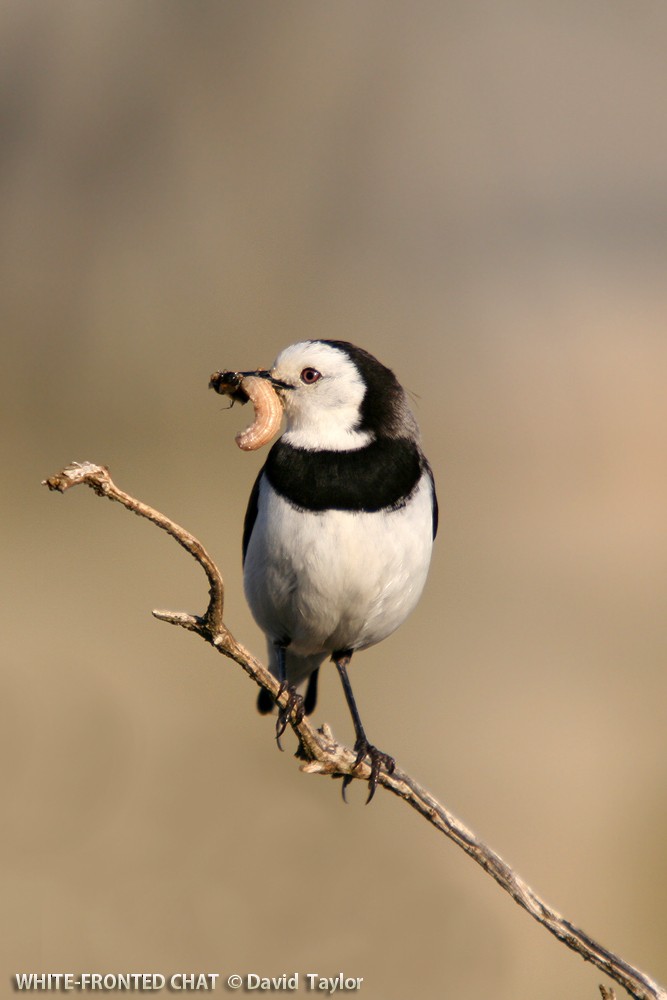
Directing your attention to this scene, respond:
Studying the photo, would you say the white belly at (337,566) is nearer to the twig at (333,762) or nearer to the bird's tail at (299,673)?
the bird's tail at (299,673)

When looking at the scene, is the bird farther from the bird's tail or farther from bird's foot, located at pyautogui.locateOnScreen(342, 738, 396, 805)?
the bird's tail

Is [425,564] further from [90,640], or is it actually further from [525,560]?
[525,560]

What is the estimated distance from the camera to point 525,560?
54.0 ft

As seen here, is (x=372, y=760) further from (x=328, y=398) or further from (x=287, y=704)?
(x=328, y=398)

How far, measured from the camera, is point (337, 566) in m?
4.96

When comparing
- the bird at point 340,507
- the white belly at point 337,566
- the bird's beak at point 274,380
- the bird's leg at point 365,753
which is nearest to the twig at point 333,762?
the bird's leg at point 365,753

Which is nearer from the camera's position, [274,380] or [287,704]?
[287,704]

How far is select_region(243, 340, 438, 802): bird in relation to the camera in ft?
16.3

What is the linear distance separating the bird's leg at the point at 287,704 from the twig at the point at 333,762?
3 cm

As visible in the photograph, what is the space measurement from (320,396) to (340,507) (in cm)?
55

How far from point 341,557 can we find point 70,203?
15737mm

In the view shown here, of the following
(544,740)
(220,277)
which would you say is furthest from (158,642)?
(220,277)

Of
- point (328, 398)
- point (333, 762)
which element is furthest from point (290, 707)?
point (328, 398)

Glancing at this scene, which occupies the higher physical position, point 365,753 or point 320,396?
point 320,396
